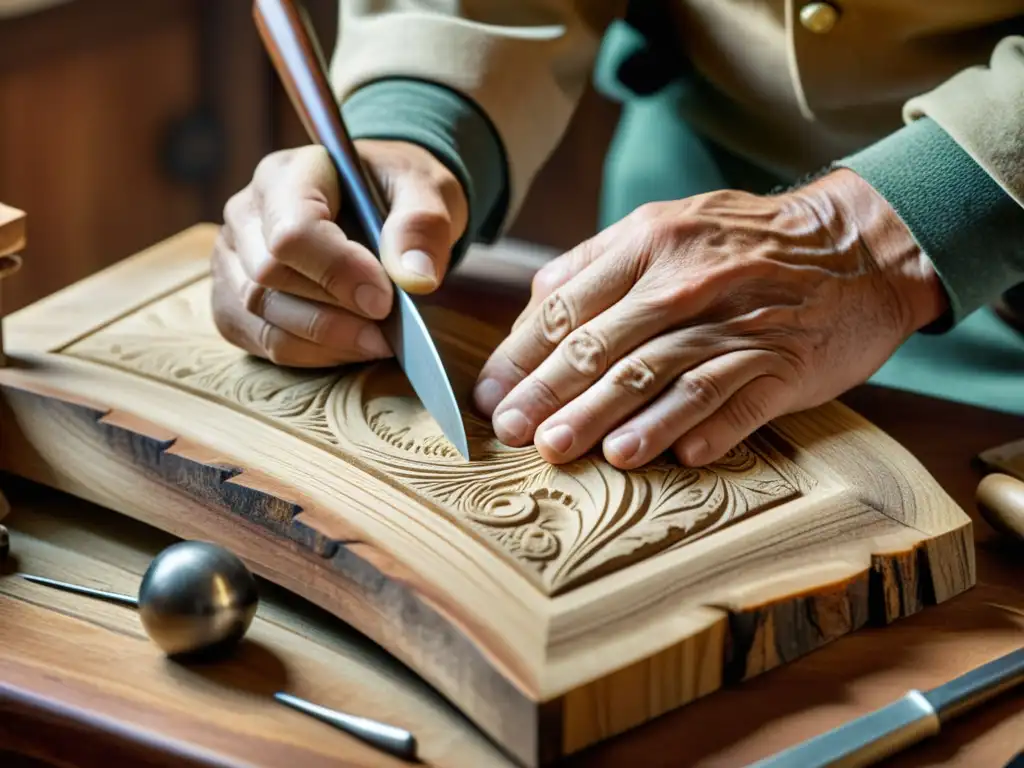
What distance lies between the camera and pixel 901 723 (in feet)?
1.88

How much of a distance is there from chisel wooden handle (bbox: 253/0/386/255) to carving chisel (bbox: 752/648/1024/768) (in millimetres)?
464

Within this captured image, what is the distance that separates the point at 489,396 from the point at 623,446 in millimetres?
110

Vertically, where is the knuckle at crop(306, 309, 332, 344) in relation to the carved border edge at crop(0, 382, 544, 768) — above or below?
above

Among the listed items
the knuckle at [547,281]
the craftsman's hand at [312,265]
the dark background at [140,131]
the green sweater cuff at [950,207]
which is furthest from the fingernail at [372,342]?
the dark background at [140,131]

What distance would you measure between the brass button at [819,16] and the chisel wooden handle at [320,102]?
0.37 metres

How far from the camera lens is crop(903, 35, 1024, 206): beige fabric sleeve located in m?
0.81

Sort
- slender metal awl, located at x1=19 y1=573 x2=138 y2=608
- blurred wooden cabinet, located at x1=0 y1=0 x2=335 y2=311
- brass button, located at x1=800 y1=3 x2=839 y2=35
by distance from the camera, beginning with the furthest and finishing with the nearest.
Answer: blurred wooden cabinet, located at x1=0 y1=0 x2=335 y2=311
brass button, located at x1=800 y1=3 x2=839 y2=35
slender metal awl, located at x1=19 y1=573 x2=138 y2=608

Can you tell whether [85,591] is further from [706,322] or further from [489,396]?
[706,322]

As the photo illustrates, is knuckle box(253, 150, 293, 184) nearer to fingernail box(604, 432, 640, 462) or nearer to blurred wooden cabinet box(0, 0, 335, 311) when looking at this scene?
fingernail box(604, 432, 640, 462)

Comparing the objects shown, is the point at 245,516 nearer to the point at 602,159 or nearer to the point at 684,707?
the point at 684,707

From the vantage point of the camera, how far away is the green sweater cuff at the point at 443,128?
0.97m

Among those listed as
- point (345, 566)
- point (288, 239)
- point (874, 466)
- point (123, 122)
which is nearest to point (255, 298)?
point (288, 239)

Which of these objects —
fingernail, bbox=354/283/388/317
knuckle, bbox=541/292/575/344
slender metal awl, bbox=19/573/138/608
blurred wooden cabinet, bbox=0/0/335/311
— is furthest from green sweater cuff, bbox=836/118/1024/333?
blurred wooden cabinet, bbox=0/0/335/311

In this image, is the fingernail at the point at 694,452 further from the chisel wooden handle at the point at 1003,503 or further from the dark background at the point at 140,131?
the dark background at the point at 140,131
